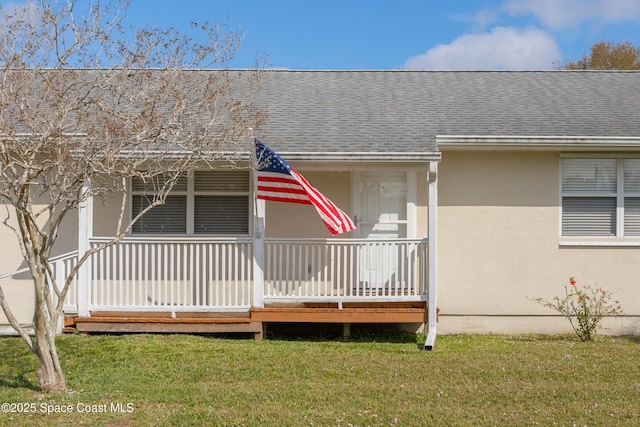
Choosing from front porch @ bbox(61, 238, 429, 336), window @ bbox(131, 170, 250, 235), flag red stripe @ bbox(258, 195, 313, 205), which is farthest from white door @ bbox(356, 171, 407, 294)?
window @ bbox(131, 170, 250, 235)

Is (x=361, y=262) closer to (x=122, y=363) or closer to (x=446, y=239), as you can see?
(x=446, y=239)

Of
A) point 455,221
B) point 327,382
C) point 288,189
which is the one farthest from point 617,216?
point 327,382

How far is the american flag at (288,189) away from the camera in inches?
361

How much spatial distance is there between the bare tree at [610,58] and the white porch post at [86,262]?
88.5 ft

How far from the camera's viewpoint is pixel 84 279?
32.6 ft

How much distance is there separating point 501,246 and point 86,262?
6243 mm

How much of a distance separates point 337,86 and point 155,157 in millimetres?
5334

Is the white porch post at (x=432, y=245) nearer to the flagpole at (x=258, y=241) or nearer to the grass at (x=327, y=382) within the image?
the grass at (x=327, y=382)

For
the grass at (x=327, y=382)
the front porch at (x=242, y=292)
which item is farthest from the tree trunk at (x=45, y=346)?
the front porch at (x=242, y=292)

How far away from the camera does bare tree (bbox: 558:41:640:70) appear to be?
102 feet

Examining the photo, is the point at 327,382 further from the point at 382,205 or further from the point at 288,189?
the point at 382,205

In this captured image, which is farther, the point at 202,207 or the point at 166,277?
the point at 202,207

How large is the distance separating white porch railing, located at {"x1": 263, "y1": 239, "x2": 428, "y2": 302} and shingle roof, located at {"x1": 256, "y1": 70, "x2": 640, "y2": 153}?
1351 millimetres

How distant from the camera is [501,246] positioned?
1092cm
